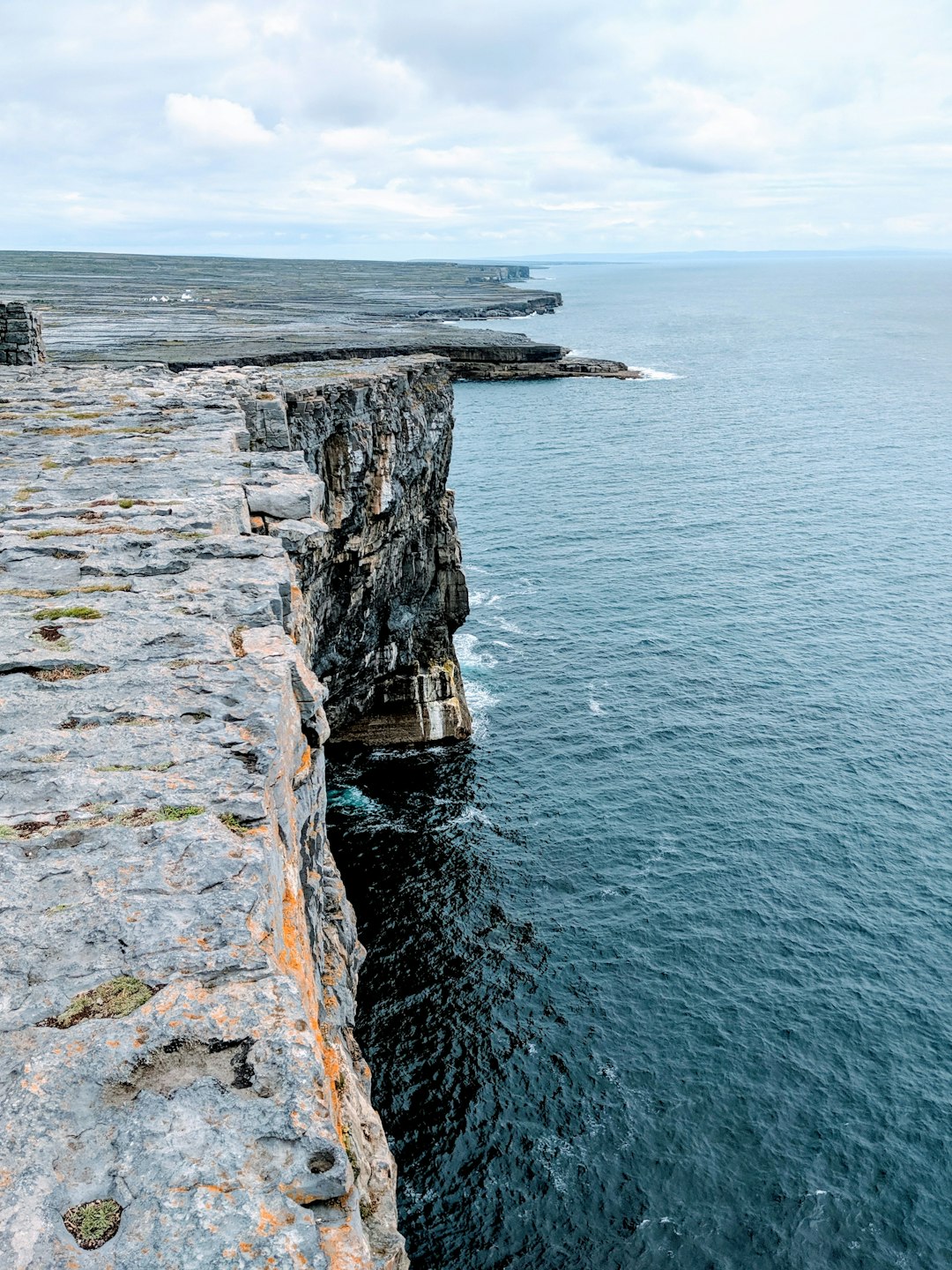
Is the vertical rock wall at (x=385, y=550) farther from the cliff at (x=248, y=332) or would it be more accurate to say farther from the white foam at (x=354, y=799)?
the cliff at (x=248, y=332)

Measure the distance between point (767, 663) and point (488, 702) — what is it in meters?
17.7

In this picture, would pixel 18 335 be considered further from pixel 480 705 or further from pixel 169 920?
pixel 169 920

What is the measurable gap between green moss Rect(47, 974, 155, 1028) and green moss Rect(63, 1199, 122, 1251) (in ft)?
4.68

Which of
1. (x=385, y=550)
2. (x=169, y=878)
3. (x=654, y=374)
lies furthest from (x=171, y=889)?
(x=654, y=374)

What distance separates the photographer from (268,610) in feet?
43.9

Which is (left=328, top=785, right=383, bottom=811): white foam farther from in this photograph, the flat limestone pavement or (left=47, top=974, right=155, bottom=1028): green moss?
(left=47, top=974, right=155, bottom=1028): green moss

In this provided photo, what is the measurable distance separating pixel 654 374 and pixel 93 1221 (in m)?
170

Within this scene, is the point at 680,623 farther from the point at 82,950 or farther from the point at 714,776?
the point at 82,950

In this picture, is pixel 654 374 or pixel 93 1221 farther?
pixel 654 374

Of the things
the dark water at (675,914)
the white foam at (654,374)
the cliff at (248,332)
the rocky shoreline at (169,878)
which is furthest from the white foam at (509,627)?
the white foam at (654,374)

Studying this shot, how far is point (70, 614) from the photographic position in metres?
12.9

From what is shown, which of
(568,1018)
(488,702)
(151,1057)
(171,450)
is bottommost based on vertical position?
(568,1018)

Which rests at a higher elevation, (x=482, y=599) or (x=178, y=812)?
(x=178, y=812)

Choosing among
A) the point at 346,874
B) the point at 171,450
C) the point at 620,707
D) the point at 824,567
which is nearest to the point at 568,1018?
the point at 346,874
